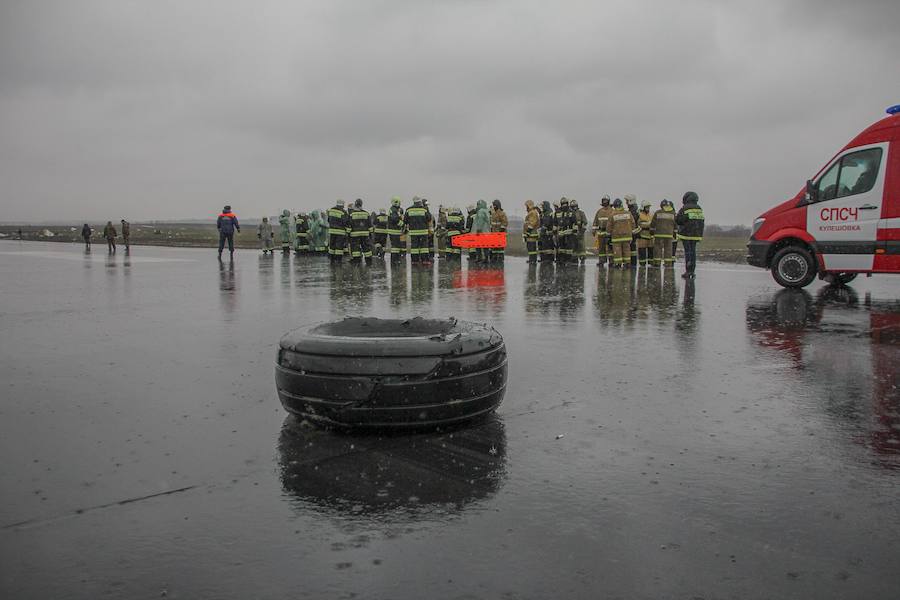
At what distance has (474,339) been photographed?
5074 millimetres

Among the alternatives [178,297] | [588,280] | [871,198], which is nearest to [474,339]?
[178,297]

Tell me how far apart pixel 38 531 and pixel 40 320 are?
8058 millimetres

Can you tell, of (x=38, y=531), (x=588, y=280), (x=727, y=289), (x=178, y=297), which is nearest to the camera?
(x=38, y=531)

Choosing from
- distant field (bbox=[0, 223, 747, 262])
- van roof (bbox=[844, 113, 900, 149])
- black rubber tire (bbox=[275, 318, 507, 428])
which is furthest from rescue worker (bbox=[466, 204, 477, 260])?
black rubber tire (bbox=[275, 318, 507, 428])

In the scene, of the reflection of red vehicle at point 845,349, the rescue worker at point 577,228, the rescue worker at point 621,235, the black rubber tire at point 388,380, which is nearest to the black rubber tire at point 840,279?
the reflection of red vehicle at point 845,349

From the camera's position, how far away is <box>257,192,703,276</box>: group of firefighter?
21172mm

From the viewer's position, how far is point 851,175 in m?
13.4

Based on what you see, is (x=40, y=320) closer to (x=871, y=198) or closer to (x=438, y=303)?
(x=438, y=303)

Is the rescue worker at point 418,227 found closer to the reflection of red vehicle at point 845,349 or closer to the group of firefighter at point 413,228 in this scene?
the group of firefighter at point 413,228

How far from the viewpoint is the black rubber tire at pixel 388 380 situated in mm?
4742

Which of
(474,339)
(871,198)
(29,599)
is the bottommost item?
(29,599)

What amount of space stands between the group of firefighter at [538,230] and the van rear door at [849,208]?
5096 millimetres

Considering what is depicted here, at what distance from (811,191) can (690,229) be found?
436 cm

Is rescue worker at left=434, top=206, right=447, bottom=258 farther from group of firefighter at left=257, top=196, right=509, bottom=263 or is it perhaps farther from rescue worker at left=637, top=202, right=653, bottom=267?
rescue worker at left=637, top=202, right=653, bottom=267
